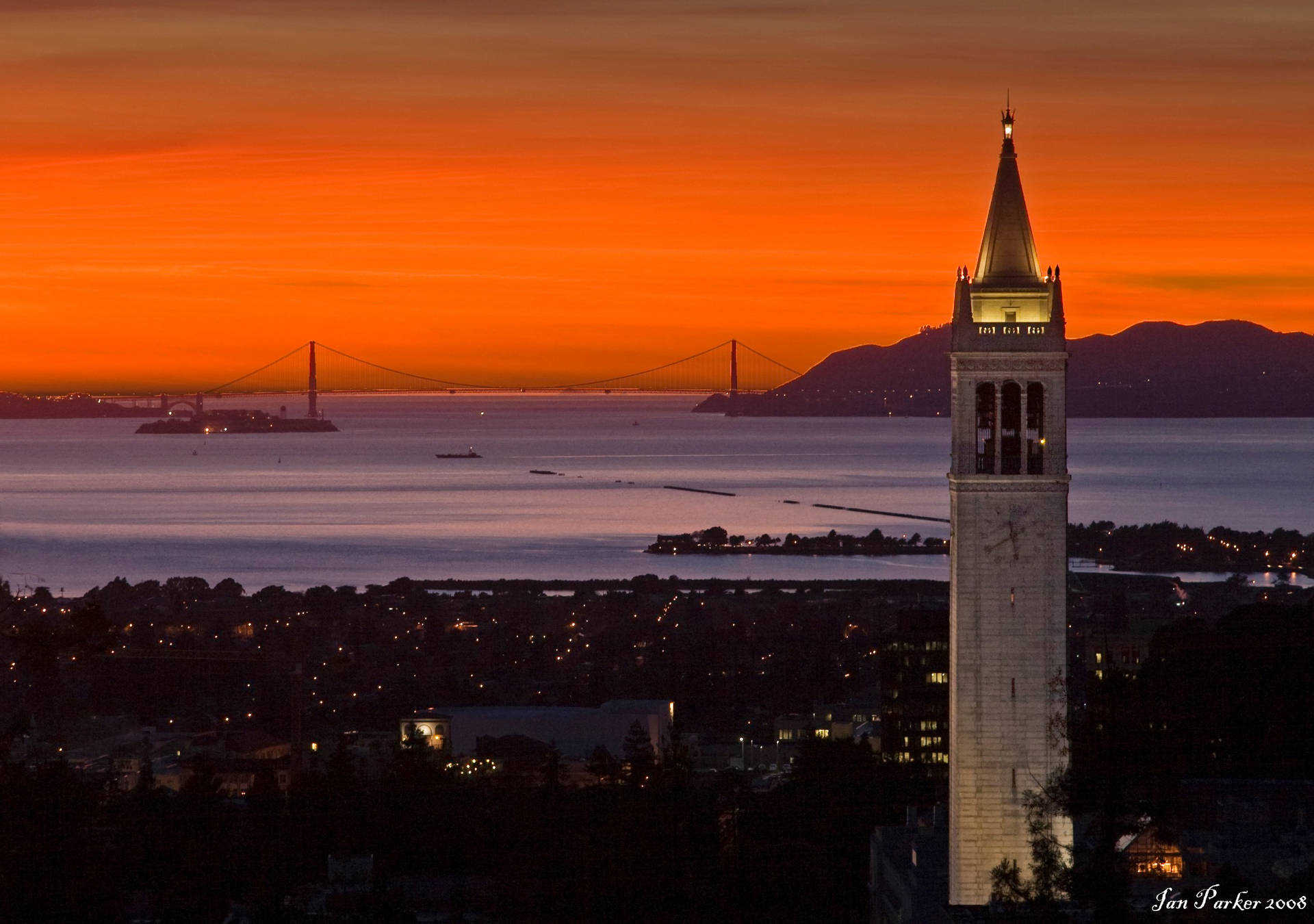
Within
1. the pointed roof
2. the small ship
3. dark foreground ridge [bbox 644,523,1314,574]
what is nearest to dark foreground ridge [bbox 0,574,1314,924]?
the pointed roof

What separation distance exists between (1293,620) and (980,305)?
1794cm

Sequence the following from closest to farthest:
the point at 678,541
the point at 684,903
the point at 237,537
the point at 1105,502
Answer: the point at 684,903 < the point at 678,541 < the point at 237,537 < the point at 1105,502

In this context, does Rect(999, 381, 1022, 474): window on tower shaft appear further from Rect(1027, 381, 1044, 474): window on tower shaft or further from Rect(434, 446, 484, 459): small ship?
Rect(434, 446, 484, 459): small ship

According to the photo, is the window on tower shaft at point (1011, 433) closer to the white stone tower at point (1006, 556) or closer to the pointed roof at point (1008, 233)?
the white stone tower at point (1006, 556)

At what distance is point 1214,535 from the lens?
87812mm

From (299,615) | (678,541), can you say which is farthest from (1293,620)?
(678,541)

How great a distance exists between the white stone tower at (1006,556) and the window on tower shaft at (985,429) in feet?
0.07

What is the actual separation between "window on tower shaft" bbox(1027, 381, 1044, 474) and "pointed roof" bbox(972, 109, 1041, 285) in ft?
2.85

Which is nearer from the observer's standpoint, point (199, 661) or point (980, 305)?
point (980, 305)

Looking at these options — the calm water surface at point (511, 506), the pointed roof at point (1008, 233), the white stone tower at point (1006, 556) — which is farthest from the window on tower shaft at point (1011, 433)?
the calm water surface at point (511, 506)

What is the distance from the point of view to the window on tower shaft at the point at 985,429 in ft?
56.7

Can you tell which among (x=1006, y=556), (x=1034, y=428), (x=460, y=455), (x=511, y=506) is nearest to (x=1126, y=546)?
(x=511, y=506)

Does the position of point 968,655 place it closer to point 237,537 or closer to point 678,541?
point 678,541

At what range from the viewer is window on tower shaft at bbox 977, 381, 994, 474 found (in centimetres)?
1728
